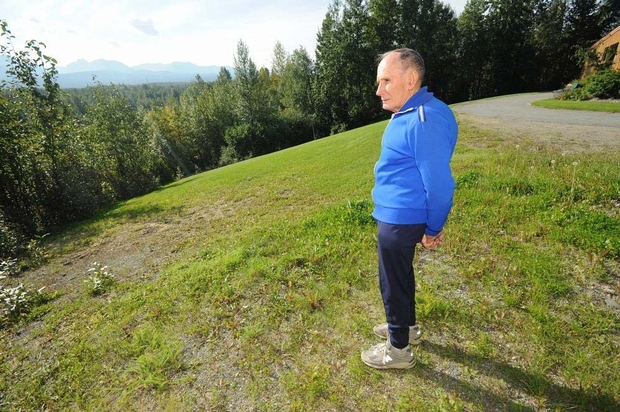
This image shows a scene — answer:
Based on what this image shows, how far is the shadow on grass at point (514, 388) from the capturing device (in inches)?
105

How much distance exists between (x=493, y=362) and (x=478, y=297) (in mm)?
1078

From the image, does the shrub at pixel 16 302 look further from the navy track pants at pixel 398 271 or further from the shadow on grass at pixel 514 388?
the shadow on grass at pixel 514 388

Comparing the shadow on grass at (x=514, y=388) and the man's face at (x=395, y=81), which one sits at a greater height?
the man's face at (x=395, y=81)

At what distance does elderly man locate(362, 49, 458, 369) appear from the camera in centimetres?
247

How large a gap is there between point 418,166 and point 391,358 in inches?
83.7

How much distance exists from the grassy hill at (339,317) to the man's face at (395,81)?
283 centimetres

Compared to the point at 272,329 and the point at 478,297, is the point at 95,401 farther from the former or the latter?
the point at 478,297

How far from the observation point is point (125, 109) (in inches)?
1184

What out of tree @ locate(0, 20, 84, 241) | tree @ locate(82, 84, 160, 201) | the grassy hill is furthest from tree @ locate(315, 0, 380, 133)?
the grassy hill

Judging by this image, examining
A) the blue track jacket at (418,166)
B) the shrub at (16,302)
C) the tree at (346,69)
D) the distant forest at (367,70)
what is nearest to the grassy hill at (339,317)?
the shrub at (16,302)

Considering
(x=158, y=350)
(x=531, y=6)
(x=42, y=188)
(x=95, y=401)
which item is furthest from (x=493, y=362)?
(x=531, y=6)

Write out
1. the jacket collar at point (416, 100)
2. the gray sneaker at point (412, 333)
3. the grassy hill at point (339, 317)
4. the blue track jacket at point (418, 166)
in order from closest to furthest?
the blue track jacket at point (418, 166) < the jacket collar at point (416, 100) < the grassy hill at point (339, 317) < the gray sneaker at point (412, 333)

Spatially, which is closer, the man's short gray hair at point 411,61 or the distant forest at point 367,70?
the man's short gray hair at point 411,61

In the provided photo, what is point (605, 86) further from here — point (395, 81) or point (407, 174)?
point (407, 174)
